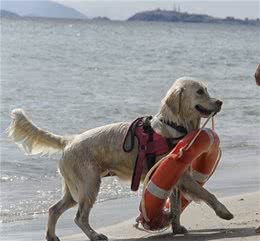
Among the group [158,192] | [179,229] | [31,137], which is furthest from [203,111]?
[31,137]

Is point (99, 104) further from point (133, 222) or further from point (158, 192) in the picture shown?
point (158, 192)

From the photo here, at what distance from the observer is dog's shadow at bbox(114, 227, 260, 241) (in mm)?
6941

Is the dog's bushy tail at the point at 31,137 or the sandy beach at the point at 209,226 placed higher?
the dog's bushy tail at the point at 31,137

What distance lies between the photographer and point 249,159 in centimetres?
1263

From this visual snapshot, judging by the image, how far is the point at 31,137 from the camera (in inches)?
314

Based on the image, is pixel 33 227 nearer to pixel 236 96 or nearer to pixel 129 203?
pixel 129 203

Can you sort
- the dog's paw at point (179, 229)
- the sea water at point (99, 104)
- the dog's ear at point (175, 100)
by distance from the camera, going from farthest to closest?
the sea water at point (99, 104), the dog's paw at point (179, 229), the dog's ear at point (175, 100)

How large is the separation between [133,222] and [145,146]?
48.7 inches

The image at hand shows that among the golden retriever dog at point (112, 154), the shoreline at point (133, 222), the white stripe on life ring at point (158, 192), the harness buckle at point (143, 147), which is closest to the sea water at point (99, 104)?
the shoreline at point (133, 222)

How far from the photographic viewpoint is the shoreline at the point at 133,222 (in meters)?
7.32

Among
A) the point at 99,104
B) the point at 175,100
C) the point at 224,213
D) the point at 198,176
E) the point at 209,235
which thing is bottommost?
the point at 99,104

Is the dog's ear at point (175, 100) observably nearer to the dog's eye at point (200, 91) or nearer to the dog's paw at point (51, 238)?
the dog's eye at point (200, 91)

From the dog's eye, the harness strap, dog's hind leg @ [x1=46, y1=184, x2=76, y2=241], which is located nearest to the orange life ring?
the harness strap

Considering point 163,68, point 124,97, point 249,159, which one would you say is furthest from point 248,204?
point 163,68
